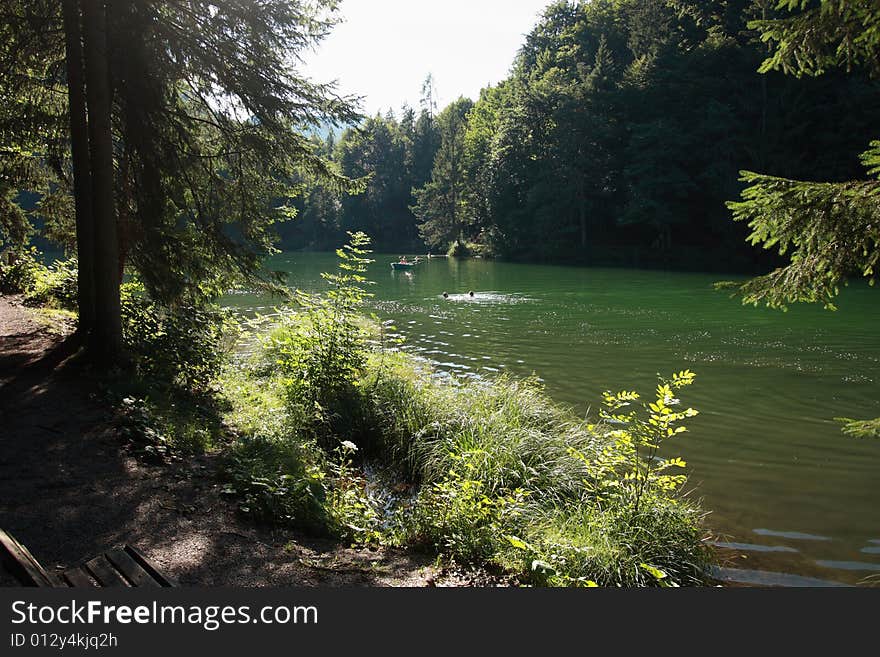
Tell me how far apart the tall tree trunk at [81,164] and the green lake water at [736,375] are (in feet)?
25.1

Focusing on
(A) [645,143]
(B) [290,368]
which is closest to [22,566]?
Result: (B) [290,368]

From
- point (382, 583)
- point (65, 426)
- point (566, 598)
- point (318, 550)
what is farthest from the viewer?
point (65, 426)

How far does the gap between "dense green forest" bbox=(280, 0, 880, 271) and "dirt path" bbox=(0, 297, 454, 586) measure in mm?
26753

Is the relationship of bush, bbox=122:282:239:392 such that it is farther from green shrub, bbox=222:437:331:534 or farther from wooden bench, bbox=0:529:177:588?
wooden bench, bbox=0:529:177:588

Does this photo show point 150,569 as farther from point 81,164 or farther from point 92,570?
point 81,164

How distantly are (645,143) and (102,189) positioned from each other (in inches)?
1811

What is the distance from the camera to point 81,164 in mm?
8164

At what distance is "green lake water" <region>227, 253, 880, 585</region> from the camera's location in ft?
21.5

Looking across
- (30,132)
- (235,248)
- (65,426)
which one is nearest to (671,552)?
(65,426)

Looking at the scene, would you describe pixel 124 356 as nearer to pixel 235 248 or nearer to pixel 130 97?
pixel 235 248

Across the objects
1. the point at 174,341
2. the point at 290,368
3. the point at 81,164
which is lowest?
the point at 290,368

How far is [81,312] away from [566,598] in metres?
7.70

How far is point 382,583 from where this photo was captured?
4.37 metres

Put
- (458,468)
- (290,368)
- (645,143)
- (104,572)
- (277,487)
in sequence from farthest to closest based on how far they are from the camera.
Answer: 1. (645,143)
2. (290,368)
3. (458,468)
4. (277,487)
5. (104,572)
